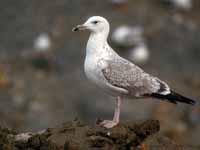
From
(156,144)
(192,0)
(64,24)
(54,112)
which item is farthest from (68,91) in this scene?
(156,144)

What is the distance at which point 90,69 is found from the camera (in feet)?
47.1

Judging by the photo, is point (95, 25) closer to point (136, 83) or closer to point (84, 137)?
point (136, 83)

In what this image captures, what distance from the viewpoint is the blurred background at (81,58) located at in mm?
25484

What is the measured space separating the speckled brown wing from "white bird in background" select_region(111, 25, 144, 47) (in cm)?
1620

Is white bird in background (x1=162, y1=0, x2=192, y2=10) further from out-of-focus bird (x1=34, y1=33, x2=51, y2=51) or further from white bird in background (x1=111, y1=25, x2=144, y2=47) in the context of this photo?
out-of-focus bird (x1=34, y1=33, x2=51, y2=51)

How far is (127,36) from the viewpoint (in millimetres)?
31688

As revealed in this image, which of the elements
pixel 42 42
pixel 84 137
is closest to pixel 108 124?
pixel 84 137

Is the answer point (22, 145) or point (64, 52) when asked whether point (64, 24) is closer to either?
point (64, 52)

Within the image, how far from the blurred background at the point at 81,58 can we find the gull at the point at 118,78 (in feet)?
30.6

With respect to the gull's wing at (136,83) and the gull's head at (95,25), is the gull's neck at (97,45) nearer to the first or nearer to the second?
the gull's head at (95,25)

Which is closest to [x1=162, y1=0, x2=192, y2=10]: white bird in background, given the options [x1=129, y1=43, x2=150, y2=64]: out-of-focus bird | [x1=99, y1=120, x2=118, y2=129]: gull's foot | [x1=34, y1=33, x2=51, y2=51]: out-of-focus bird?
[x1=129, y1=43, x2=150, y2=64]: out-of-focus bird

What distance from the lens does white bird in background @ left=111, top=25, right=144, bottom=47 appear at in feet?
102

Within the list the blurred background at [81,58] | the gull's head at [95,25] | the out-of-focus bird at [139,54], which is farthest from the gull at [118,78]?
the out-of-focus bird at [139,54]

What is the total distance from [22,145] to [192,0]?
23.7 meters
